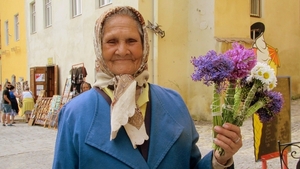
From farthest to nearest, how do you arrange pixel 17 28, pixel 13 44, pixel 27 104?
pixel 13 44 → pixel 17 28 → pixel 27 104

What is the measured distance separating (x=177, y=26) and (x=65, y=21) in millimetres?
5999

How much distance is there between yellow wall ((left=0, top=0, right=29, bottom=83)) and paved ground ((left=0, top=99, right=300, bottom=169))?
8.71m

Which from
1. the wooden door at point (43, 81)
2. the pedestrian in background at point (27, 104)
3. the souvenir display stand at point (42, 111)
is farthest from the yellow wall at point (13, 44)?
the souvenir display stand at point (42, 111)

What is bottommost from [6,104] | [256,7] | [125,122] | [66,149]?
[6,104]

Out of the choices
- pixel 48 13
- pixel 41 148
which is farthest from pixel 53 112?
pixel 48 13

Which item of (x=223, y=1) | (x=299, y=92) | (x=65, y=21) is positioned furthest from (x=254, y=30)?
(x=65, y=21)

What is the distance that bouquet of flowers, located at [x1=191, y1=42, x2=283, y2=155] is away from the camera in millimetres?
1480

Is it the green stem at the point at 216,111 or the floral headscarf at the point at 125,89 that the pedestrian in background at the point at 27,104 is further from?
the green stem at the point at 216,111

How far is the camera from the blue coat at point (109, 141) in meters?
1.56

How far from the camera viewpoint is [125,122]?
62.0 inches

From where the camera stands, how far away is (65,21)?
14.2m

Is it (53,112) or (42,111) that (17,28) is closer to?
(42,111)

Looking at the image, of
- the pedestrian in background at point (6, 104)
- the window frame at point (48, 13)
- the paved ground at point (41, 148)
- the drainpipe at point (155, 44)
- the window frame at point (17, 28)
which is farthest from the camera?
the window frame at point (17, 28)

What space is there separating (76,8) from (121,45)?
12.7 metres
